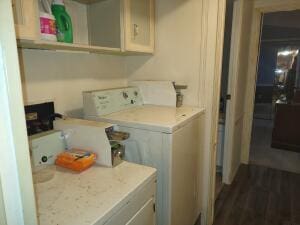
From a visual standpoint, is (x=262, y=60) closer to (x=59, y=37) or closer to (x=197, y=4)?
(x=197, y=4)

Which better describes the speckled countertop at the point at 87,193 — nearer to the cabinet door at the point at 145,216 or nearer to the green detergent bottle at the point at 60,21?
the cabinet door at the point at 145,216

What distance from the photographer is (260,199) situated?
93.7 inches

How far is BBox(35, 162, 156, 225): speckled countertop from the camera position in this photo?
0.75 meters

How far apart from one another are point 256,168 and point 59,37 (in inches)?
117

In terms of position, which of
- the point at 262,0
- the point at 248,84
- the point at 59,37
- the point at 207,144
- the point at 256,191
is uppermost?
the point at 262,0

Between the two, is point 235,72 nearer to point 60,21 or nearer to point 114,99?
point 114,99

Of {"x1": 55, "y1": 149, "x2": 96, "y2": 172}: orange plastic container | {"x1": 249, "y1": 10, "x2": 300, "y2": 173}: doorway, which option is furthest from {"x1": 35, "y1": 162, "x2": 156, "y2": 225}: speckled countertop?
{"x1": 249, "y1": 10, "x2": 300, "y2": 173}: doorway

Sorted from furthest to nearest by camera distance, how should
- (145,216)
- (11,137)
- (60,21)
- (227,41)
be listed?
(227,41) < (60,21) < (145,216) < (11,137)

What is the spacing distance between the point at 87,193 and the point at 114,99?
0.88m

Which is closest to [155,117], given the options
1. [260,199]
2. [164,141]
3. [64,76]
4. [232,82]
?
[164,141]

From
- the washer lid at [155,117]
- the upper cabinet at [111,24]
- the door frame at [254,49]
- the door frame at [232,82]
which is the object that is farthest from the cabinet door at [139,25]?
the door frame at [254,49]

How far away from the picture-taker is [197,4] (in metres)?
1.71

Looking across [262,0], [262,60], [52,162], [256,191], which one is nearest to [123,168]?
[52,162]

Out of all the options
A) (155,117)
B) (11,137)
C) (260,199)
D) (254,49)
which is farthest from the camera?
(254,49)
